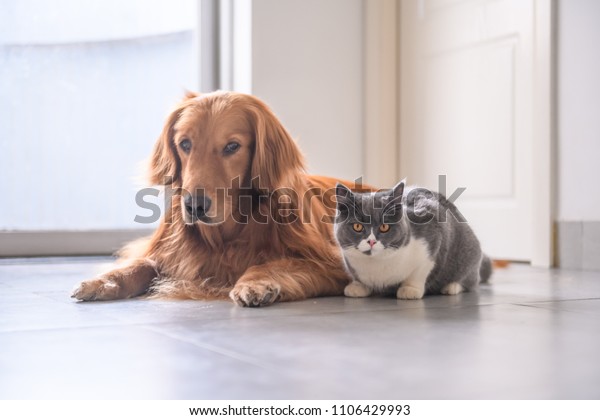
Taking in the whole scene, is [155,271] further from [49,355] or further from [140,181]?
[49,355]

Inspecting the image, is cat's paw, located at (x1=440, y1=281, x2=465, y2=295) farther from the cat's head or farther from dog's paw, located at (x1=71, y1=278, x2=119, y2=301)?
dog's paw, located at (x1=71, y1=278, x2=119, y2=301)

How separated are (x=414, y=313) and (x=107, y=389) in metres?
0.83

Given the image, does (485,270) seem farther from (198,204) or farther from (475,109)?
(475,109)

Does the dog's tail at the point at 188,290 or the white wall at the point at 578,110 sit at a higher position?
the white wall at the point at 578,110

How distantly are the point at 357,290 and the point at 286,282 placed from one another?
212 mm

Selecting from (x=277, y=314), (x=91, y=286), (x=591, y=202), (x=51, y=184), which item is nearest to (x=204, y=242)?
(x=91, y=286)

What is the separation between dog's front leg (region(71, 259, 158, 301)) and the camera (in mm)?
1853

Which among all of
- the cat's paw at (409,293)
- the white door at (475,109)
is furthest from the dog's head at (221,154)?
the white door at (475,109)

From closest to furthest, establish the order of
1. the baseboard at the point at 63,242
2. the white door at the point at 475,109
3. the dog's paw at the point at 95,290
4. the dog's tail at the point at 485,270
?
the dog's paw at the point at 95,290 < the dog's tail at the point at 485,270 < the white door at the point at 475,109 < the baseboard at the point at 63,242

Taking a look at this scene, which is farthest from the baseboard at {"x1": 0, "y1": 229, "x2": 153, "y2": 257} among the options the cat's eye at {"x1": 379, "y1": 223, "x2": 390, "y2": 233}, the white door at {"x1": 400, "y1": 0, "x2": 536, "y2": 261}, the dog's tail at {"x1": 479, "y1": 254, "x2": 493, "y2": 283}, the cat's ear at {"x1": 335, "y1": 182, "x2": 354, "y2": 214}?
the cat's eye at {"x1": 379, "y1": 223, "x2": 390, "y2": 233}

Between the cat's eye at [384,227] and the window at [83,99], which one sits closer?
the cat's eye at [384,227]

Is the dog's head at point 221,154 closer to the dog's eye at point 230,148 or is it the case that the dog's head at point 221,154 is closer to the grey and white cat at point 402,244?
the dog's eye at point 230,148

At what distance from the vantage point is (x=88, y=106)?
12.3ft

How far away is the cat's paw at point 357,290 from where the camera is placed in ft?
6.38
